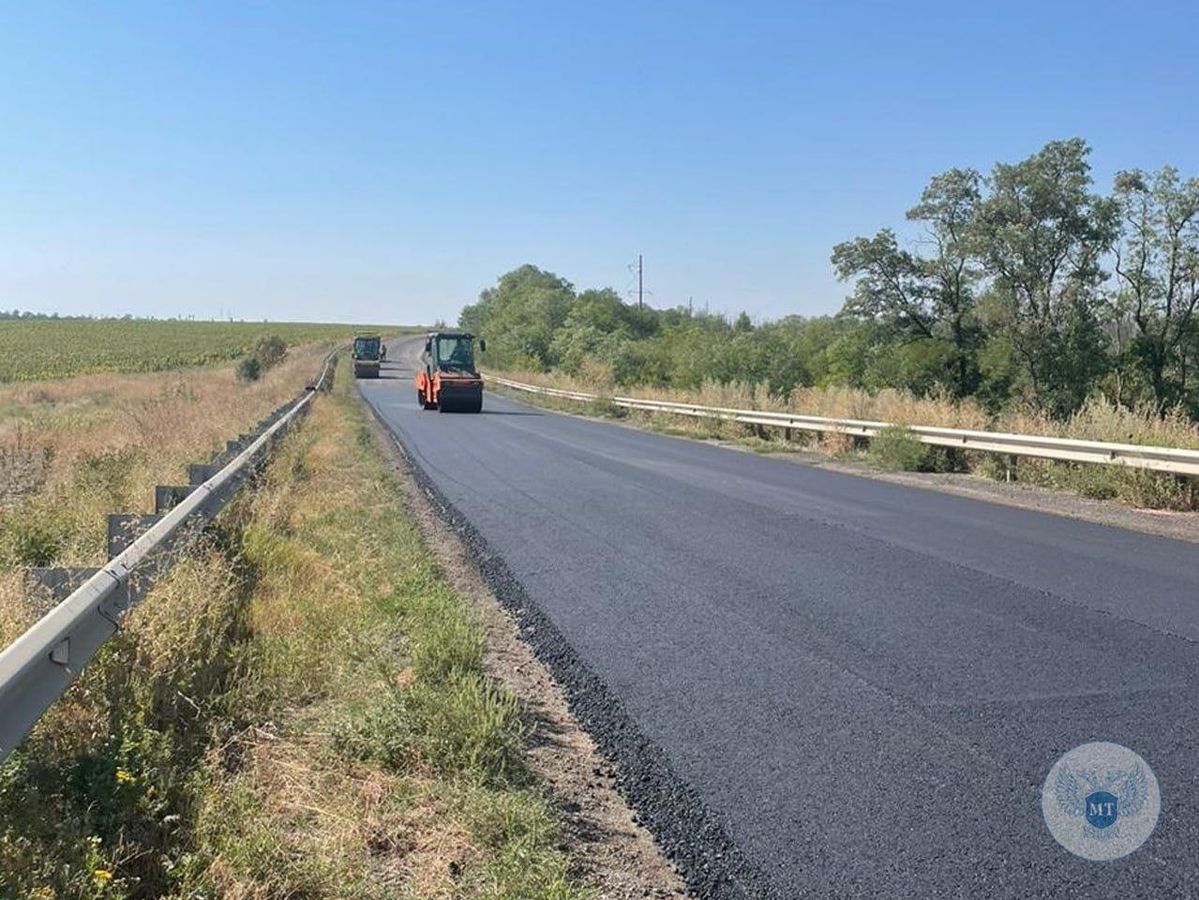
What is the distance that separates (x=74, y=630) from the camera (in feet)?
12.4

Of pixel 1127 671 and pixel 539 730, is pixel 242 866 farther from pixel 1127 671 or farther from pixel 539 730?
pixel 1127 671

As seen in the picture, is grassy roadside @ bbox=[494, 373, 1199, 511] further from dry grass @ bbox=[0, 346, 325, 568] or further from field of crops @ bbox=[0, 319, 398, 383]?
field of crops @ bbox=[0, 319, 398, 383]

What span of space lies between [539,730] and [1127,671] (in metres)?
3.24

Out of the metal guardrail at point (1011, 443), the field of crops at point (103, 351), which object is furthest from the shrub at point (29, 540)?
the field of crops at point (103, 351)

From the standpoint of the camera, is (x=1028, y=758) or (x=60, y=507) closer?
(x=1028, y=758)

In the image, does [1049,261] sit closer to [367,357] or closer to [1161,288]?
[1161,288]

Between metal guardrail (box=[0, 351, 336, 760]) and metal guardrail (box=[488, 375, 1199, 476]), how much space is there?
10984mm

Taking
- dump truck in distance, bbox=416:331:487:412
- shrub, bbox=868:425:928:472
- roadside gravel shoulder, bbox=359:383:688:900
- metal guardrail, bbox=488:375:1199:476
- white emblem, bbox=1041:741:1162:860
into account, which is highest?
dump truck in distance, bbox=416:331:487:412

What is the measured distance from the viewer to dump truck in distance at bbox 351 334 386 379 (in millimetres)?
59281

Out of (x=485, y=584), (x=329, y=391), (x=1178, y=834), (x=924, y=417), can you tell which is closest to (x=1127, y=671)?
(x=1178, y=834)

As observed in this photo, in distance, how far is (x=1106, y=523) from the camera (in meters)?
10.9

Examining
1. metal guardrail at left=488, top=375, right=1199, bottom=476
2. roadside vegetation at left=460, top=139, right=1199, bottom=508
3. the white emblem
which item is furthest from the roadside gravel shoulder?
roadside vegetation at left=460, top=139, right=1199, bottom=508

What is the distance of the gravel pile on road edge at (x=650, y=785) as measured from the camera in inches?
134

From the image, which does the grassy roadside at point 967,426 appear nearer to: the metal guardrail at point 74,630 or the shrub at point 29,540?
the metal guardrail at point 74,630
